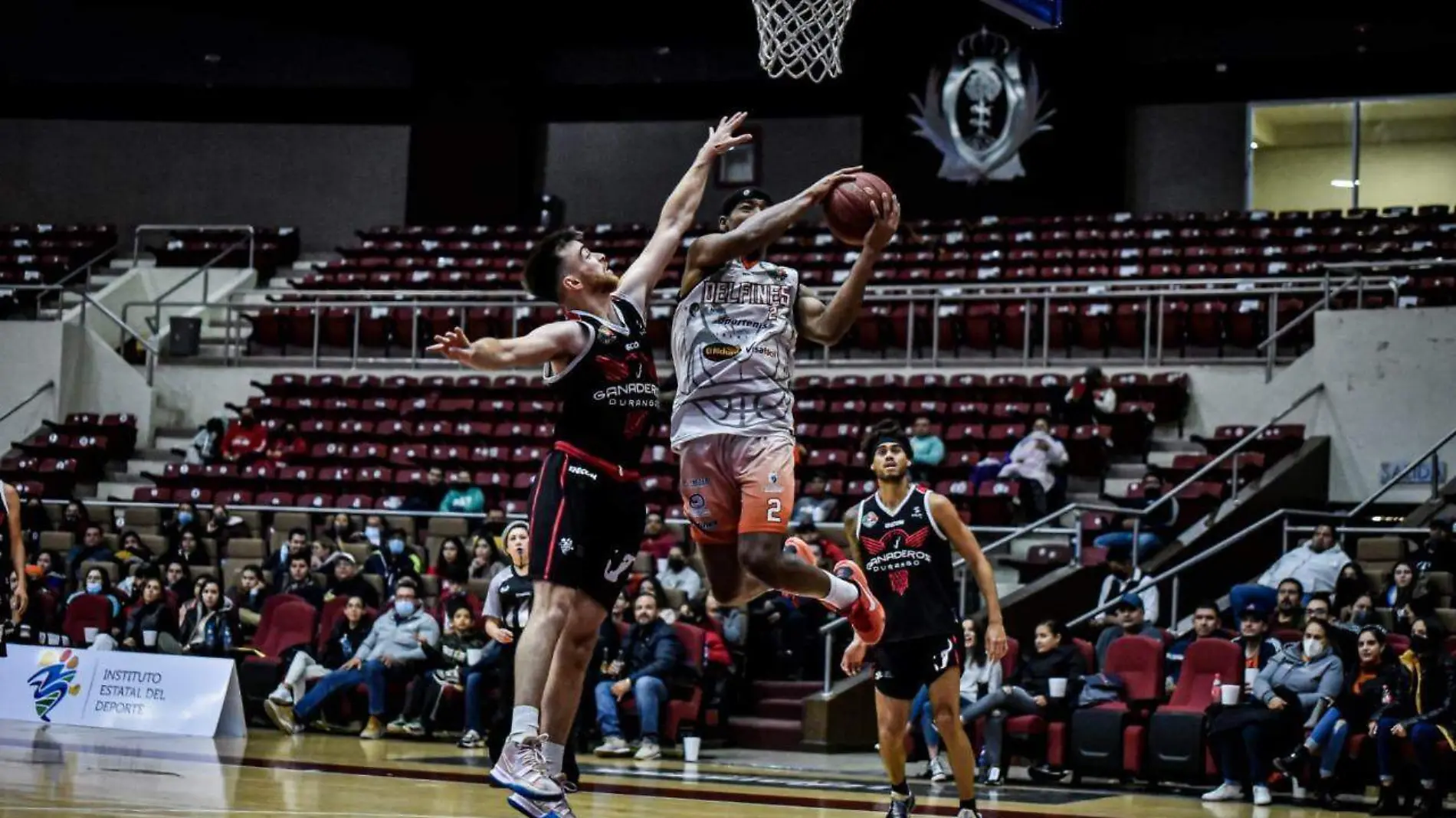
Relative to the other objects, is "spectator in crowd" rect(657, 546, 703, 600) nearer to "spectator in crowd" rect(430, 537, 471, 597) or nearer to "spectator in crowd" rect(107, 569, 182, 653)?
"spectator in crowd" rect(430, 537, 471, 597)

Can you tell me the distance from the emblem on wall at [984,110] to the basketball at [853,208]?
20.4 meters

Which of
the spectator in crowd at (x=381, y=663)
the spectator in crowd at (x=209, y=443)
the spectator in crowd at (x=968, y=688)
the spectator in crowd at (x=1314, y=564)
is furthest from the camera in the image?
the spectator in crowd at (x=209, y=443)

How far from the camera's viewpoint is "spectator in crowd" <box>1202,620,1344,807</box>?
1132cm

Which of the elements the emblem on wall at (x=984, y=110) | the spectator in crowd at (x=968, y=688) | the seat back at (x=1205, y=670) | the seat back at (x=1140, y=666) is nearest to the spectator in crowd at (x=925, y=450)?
the spectator in crowd at (x=968, y=688)

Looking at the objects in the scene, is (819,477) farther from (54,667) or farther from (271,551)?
(54,667)

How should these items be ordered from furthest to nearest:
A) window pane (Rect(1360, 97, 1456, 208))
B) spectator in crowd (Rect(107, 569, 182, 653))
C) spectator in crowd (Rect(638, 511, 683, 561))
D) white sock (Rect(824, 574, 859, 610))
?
window pane (Rect(1360, 97, 1456, 208)) < spectator in crowd (Rect(638, 511, 683, 561)) < spectator in crowd (Rect(107, 569, 182, 653)) < white sock (Rect(824, 574, 859, 610))

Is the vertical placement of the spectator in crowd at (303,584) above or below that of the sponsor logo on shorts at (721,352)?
below

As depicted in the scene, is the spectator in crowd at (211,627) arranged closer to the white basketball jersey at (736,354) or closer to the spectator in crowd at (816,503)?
the spectator in crowd at (816,503)

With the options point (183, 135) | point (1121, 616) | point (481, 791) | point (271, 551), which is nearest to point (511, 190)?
point (183, 135)

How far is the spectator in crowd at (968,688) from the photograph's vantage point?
1251cm

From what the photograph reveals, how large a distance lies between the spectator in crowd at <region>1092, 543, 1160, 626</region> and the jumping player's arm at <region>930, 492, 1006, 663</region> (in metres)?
5.75

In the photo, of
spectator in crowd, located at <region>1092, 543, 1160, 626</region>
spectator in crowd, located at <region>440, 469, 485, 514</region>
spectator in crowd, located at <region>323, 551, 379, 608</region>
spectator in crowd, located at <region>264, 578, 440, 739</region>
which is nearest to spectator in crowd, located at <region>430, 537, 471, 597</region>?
spectator in crowd, located at <region>323, 551, 379, 608</region>

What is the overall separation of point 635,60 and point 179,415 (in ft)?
35.4

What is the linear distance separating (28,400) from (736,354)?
18219mm
